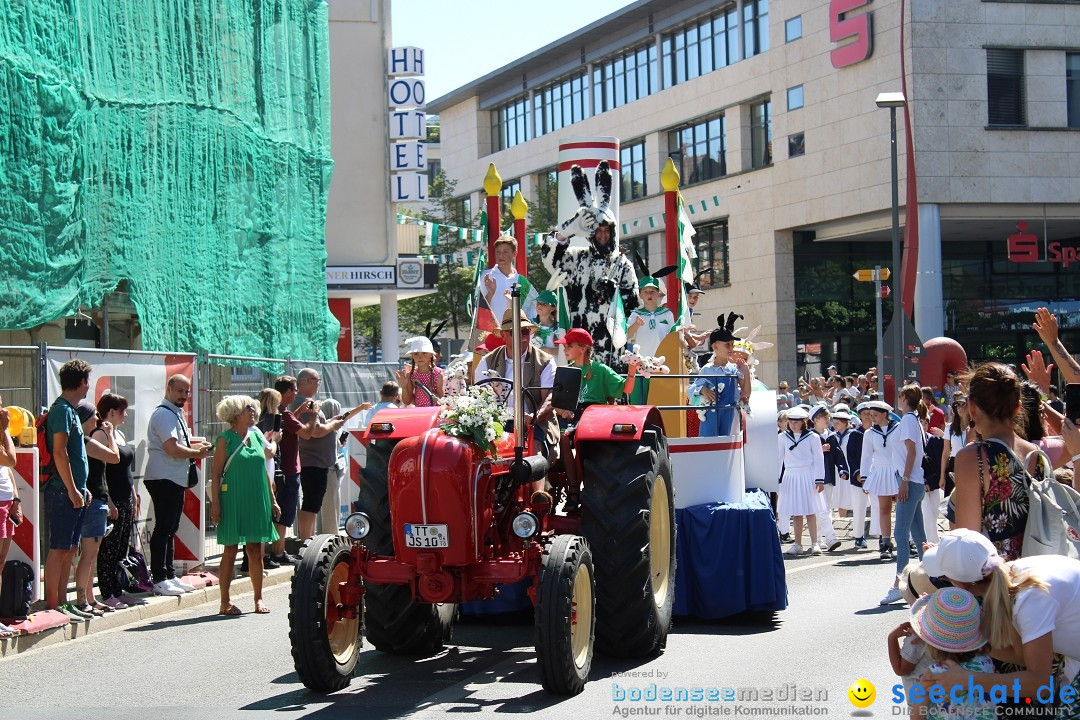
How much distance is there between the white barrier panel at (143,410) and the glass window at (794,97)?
34441 millimetres

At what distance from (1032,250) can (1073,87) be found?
5177 mm

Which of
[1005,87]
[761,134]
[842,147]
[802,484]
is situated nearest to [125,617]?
[802,484]

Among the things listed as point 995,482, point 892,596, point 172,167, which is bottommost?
point 892,596

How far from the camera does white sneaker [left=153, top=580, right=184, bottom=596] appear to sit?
11906 millimetres

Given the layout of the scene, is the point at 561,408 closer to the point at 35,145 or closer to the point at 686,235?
the point at 686,235

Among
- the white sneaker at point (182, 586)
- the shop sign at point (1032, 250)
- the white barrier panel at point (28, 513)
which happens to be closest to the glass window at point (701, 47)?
the shop sign at point (1032, 250)

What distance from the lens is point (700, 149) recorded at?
164 feet

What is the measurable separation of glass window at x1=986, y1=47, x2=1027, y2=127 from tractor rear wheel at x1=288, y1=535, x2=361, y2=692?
3685 cm

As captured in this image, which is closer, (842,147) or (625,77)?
(842,147)

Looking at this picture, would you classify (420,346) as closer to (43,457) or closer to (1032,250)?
(43,457)

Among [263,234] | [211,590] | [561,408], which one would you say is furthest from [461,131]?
[561,408]

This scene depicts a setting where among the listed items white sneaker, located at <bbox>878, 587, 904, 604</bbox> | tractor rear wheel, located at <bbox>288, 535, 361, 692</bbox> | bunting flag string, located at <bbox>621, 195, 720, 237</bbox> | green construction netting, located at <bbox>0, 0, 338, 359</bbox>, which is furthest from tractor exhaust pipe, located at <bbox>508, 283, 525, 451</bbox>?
bunting flag string, located at <bbox>621, 195, 720, 237</bbox>

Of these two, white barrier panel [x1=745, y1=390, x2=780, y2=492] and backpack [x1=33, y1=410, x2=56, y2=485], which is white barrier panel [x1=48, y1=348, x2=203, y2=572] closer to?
backpack [x1=33, y1=410, x2=56, y2=485]

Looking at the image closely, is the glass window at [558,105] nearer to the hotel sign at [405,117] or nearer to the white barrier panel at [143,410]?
the hotel sign at [405,117]
